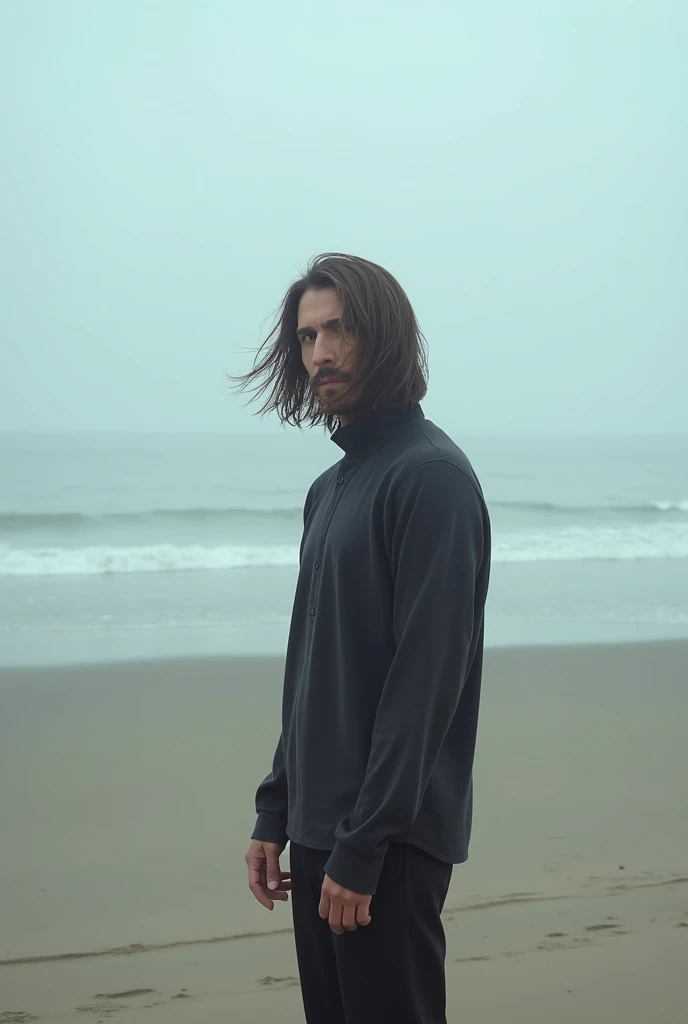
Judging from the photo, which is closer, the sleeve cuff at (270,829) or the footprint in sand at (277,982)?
the sleeve cuff at (270,829)

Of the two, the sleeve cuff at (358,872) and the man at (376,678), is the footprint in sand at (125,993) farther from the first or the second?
the sleeve cuff at (358,872)

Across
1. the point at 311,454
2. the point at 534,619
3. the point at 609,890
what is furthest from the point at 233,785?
the point at 311,454

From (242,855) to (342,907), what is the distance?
250 cm

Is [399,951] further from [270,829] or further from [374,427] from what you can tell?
[374,427]

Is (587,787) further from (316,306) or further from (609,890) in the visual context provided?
(316,306)

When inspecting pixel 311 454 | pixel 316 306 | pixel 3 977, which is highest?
pixel 311 454

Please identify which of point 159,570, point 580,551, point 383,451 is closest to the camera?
point 383,451

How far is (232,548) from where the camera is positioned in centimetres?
1404

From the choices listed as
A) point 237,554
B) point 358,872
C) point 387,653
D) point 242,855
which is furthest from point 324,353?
point 237,554

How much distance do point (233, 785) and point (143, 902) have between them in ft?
3.53

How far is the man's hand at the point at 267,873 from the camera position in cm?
180

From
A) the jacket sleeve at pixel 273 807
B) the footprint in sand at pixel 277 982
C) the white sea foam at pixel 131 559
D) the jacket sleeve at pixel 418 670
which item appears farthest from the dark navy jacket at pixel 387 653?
the white sea foam at pixel 131 559

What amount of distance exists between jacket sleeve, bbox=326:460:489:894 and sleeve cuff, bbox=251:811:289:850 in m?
0.41

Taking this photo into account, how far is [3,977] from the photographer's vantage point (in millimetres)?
2912
